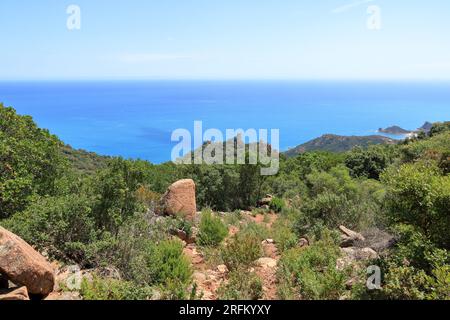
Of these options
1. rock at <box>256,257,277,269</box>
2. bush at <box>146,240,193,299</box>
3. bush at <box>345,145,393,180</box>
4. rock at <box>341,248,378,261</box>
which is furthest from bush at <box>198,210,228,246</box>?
bush at <box>345,145,393,180</box>

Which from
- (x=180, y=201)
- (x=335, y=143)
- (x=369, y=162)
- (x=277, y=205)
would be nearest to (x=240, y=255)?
(x=180, y=201)

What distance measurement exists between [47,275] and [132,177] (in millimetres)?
4165

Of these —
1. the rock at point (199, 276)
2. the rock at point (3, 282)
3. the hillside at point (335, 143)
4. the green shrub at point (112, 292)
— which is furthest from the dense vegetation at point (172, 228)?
the hillside at point (335, 143)

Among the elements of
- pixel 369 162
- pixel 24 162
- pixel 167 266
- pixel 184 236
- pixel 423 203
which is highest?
pixel 24 162

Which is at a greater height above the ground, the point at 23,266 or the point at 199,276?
the point at 23,266

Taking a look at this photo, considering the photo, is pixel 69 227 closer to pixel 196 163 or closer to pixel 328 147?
pixel 196 163

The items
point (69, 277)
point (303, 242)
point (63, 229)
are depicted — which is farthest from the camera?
point (303, 242)

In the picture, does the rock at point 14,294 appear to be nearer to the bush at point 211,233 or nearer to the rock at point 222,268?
the rock at point 222,268

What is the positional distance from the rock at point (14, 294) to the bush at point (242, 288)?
320 cm

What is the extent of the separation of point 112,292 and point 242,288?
2431mm

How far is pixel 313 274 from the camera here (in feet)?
23.5

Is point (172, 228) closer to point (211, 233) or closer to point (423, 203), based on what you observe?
point (211, 233)
